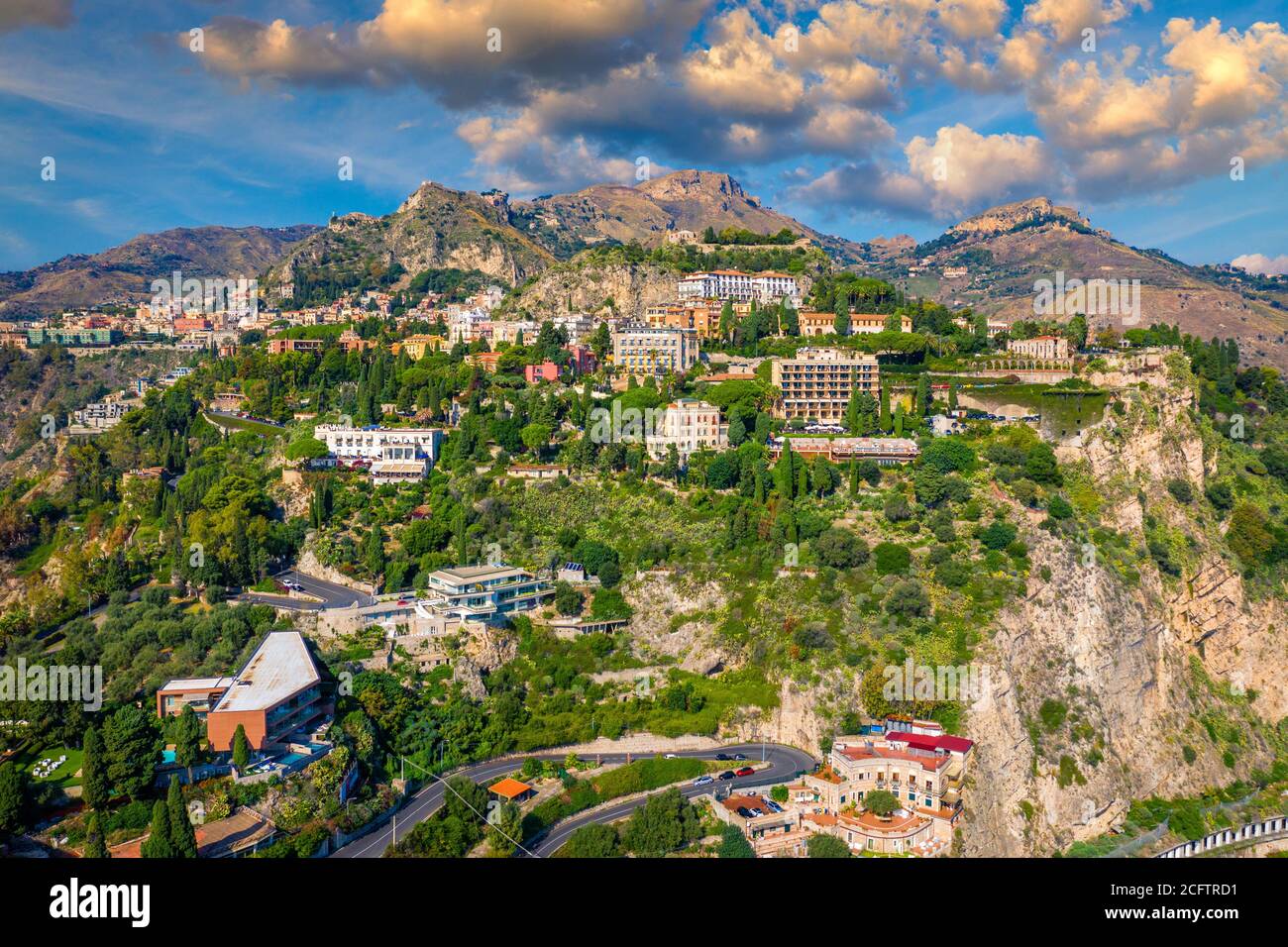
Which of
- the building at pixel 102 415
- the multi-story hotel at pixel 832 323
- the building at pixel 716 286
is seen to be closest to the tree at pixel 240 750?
the building at pixel 102 415

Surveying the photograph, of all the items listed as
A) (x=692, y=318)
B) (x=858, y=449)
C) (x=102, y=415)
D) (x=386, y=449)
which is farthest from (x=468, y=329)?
(x=858, y=449)

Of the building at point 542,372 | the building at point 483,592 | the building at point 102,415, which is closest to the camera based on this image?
the building at point 483,592

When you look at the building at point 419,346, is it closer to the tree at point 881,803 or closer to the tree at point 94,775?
the tree at point 94,775

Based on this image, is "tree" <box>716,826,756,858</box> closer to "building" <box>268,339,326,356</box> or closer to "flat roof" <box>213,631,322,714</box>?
"flat roof" <box>213,631,322,714</box>

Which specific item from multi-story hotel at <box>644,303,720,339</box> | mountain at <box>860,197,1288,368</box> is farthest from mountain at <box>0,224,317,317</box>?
mountain at <box>860,197,1288,368</box>

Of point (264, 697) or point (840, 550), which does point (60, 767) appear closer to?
point (264, 697)

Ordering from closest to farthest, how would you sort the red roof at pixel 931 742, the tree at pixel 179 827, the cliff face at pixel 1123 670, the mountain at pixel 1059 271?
the tree at pixel 179 827 < the red roof at pixel 931 742 < the cliff face at pixel 1123 670 < the mountain at pixel 1059 271

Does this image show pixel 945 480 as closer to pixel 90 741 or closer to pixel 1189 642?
pixel 1189 642
